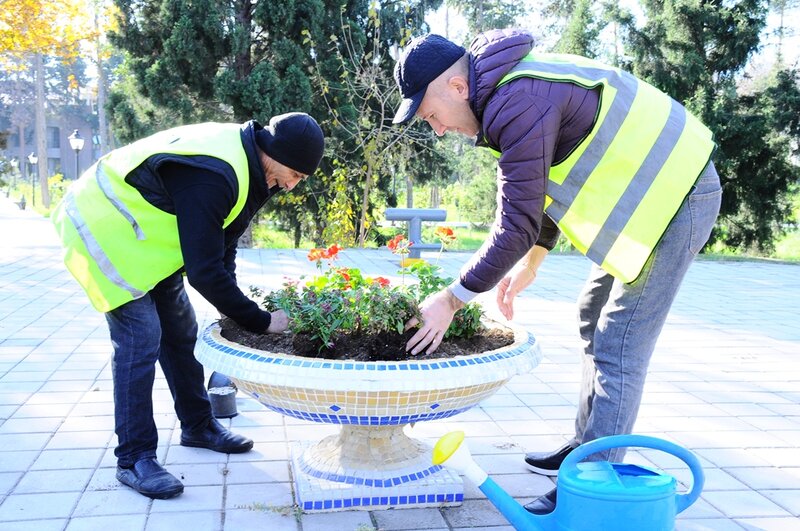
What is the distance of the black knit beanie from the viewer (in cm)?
233

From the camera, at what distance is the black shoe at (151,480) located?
2.46 metres

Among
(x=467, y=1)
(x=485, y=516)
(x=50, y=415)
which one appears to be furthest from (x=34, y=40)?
(x=467, y=1)

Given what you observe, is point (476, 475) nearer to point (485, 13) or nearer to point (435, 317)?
point (435, 317)

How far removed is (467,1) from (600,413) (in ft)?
74.9

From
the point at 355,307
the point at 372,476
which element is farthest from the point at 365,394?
the point at 372,476

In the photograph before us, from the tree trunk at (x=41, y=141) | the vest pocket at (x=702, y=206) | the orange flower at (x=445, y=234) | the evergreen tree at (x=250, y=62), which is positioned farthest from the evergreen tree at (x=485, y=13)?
the vest pocket at (x=702, y=206)

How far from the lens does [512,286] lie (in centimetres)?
258

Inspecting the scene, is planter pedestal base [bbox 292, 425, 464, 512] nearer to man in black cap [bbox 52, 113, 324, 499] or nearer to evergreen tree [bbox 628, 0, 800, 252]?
man in black cap [bbox 52, 113, 324, 499]

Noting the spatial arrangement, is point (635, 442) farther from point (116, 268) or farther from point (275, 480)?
point (116, 268)

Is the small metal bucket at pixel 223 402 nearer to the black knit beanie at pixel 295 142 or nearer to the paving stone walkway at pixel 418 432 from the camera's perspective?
the paving stone walkway at pixel 418 432

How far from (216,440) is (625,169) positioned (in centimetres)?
186

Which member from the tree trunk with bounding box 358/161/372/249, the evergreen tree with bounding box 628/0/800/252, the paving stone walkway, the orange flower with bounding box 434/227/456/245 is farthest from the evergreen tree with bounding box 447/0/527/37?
the orange flower with bounding box 434/227/456/245

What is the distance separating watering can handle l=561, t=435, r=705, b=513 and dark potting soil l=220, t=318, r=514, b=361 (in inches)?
24.4

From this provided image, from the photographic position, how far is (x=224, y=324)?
2582 mm
